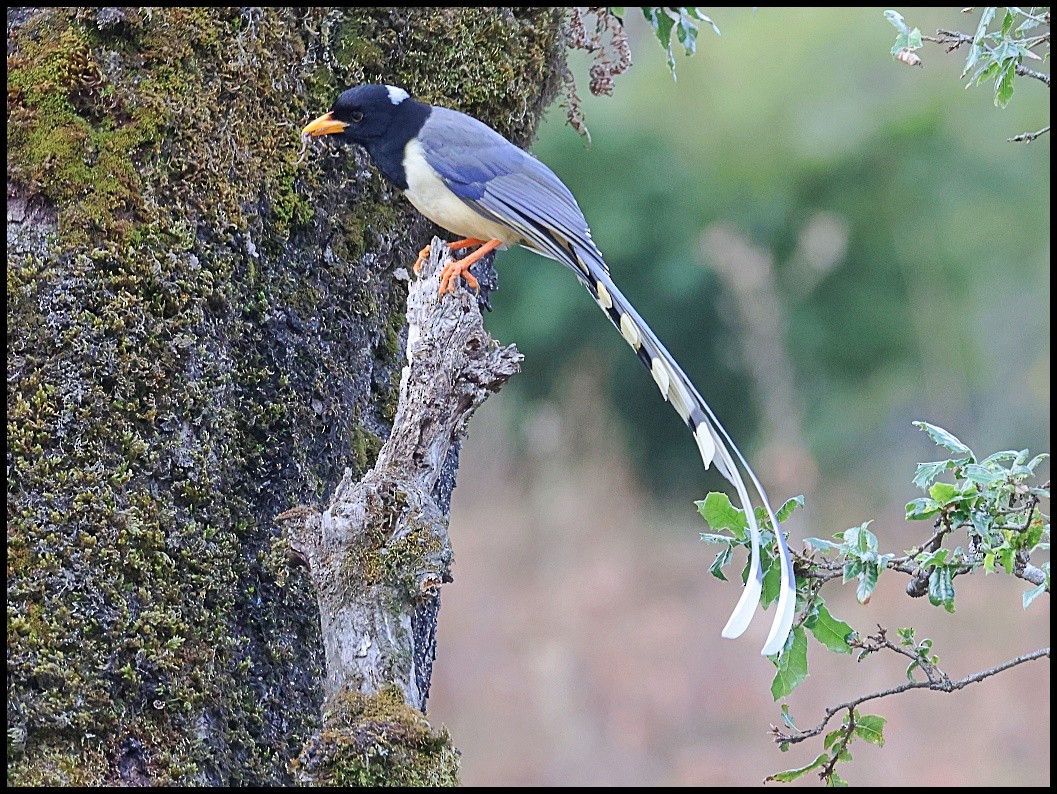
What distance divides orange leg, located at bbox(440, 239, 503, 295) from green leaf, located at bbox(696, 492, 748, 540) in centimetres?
53

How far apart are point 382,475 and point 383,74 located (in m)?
1.00

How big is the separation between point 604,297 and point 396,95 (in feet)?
1.76

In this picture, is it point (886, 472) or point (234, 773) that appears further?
point (886, 472)

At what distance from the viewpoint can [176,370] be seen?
1.80m

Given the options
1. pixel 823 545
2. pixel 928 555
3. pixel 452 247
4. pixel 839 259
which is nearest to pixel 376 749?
pixel 823 545

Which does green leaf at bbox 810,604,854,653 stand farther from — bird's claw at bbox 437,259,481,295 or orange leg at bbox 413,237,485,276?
orange leg at bbox 413,237,485,276

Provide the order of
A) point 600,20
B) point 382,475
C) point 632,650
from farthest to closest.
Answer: point 632,650, point 600,20, point 382,475

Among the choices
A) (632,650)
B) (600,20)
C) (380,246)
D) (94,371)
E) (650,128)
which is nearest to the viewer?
(94,371)

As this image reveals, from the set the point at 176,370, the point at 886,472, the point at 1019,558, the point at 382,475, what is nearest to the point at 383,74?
the point at 176,370

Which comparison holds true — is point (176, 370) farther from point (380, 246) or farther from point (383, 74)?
point (383, 74)

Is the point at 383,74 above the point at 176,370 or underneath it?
above

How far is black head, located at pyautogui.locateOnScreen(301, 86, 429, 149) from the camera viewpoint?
2.02 metres

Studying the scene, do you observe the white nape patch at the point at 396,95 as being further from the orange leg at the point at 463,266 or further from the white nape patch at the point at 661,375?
the white nape patch at the point at 661,375

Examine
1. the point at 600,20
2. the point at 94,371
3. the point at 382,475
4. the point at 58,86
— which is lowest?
the point at 382,475
